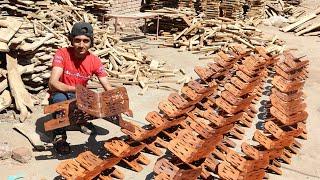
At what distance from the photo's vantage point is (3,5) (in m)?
10.8

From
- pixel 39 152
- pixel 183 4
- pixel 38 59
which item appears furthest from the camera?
pixel 183 4

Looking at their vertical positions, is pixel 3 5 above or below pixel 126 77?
above

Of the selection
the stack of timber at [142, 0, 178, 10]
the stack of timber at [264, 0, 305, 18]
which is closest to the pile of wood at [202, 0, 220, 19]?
the stack of timber at [142, 0, 178, 10]

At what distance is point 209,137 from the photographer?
582 centimetres

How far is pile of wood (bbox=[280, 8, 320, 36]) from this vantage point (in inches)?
675

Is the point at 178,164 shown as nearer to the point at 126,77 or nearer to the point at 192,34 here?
the point at 126,77

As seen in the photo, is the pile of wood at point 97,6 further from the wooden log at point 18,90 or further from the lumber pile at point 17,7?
the wooden log at point 18,90

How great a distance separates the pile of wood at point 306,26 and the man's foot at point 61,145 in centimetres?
1365

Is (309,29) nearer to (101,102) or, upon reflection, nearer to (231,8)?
(231,8)

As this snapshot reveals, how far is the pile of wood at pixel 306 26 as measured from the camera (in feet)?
56.3

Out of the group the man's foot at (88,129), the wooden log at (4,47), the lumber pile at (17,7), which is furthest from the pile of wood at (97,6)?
the man's foot at (88,129)

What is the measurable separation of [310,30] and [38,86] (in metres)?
13.0

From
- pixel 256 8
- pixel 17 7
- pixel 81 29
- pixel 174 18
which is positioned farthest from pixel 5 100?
pixel 256 8

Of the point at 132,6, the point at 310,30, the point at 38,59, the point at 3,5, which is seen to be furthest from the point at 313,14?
the point at 38,59
